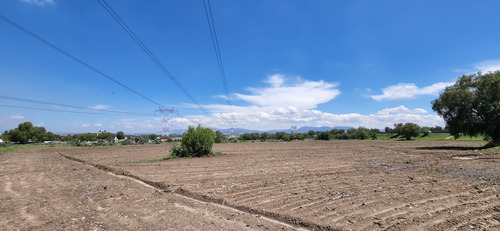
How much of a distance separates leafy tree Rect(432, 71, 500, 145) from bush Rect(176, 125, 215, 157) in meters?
28.2

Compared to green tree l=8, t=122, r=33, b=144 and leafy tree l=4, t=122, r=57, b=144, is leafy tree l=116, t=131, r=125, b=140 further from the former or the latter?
green tree l=8, t=122, r=33, b=144

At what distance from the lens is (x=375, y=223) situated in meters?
4.75

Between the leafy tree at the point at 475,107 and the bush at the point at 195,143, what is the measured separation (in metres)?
28.2

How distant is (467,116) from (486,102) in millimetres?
2170

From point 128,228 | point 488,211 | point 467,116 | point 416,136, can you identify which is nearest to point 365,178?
point 488,211

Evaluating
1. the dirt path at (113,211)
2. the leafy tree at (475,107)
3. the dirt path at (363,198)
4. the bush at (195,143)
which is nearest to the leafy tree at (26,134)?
the bush at (195,143)

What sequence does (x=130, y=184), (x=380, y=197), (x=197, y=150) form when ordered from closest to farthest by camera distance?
(x=380, y=197) < (x=130, y=184) < (x=197, y=150)

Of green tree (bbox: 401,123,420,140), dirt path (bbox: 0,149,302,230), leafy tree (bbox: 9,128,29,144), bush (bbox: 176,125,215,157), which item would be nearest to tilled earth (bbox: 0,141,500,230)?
dirt path (bbox: 0,149,302,230)

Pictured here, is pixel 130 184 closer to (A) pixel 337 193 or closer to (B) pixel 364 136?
(A) pixel 337 193

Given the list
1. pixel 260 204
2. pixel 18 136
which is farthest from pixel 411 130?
pixel 18 136

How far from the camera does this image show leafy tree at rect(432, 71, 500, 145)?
24.3 meters

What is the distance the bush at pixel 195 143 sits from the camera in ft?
69.7

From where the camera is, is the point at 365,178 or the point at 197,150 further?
the point at 197,150

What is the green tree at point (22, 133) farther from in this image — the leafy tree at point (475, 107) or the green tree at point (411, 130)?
the green tree at point (411, 130)
